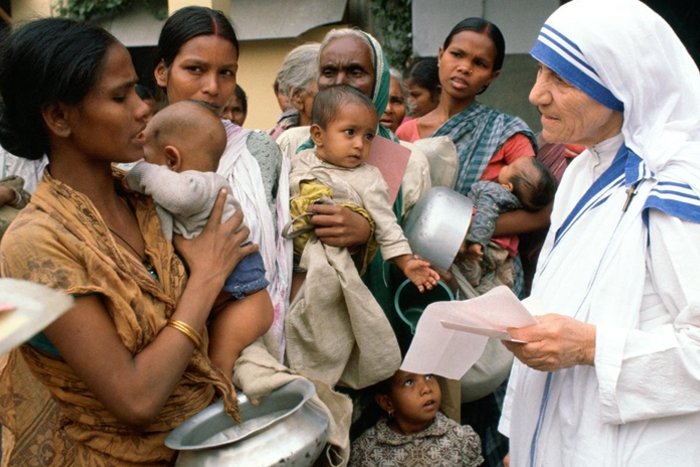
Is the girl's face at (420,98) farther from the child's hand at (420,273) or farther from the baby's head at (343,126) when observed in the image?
the child's hand at (420,273)

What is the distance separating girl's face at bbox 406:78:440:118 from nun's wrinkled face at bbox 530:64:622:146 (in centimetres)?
344

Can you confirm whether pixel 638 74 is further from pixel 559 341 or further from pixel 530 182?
pixel 530 182

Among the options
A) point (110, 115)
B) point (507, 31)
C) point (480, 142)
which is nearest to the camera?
point (110, 115)

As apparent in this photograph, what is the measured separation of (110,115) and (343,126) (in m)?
1.13

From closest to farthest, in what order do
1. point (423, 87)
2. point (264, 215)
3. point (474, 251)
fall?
→ point (264, 215), point (474, 251), point (423, 87)

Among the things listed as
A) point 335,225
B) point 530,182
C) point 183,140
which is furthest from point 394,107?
point 183,140

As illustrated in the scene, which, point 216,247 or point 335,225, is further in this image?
point 335,225

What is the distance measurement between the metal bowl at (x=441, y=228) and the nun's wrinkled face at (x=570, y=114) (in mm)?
787

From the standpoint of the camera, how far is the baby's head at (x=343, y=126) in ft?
9.91

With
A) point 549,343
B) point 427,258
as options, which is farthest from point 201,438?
point 427,258

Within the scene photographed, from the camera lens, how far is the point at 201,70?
296 cm

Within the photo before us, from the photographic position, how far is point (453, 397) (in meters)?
3.38

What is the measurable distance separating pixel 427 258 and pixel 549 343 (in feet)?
3.40

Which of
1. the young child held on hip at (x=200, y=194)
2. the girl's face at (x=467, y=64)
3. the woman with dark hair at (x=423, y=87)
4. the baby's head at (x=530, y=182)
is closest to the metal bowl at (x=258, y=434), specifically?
the young child held on hip at (x=200, y=194)
